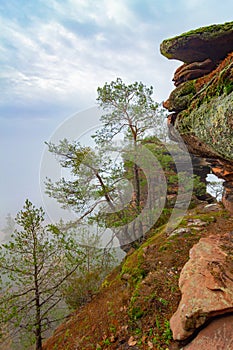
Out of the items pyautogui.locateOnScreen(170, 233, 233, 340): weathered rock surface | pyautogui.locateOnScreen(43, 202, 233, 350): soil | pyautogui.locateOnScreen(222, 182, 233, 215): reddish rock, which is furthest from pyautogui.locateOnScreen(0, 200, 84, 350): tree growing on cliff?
pyautogui.locateOnScreen(222, 182, 233, 215): reddish rock

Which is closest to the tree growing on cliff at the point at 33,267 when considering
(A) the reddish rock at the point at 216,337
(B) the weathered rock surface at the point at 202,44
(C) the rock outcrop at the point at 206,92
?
(A) the reddish rock at the point at 216,337

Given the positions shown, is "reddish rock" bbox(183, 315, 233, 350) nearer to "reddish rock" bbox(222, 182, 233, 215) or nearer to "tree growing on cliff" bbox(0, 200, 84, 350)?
"tree growing on cliff" bbox(0, 200, 84, 350)

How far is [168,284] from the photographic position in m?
5.48

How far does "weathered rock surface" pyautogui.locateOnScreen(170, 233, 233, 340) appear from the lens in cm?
372

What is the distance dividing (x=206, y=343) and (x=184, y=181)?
7.88m

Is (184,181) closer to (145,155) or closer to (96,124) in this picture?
(145,155)

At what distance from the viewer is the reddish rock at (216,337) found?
3.33 m

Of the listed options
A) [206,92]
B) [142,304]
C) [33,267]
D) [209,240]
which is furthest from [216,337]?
[33,267]

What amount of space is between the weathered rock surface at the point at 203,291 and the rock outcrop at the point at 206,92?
2.44 metres

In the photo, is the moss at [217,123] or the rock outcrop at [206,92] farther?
the rock outcrop at [206,92]

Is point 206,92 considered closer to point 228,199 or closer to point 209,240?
point 209,240

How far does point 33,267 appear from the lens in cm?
786

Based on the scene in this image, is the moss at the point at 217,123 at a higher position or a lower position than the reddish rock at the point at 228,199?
higher

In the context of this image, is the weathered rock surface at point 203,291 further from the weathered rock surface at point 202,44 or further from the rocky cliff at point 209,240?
the weathered rock surface at point 202,44
